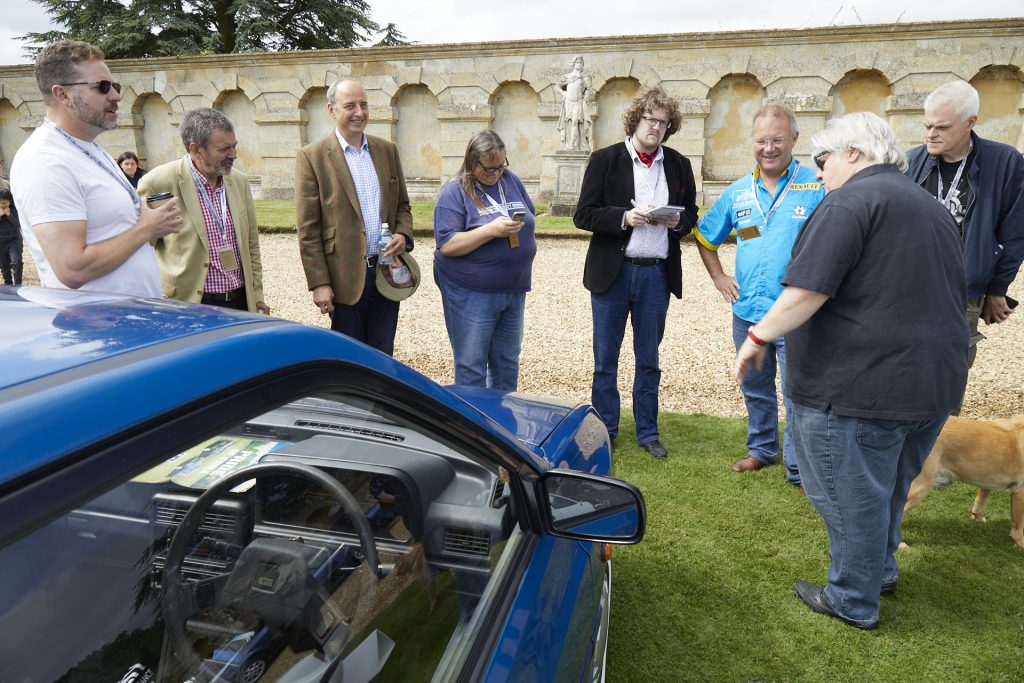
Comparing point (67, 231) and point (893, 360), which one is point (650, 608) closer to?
point (893, 360)

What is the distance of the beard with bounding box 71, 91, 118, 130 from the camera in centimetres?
279

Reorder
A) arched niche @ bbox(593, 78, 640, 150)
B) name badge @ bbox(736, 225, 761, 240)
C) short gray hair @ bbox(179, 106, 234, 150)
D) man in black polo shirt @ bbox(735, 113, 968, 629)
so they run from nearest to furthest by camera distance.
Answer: man in black polo shirt @ bbox(735, 113, 968, 629) → short gray hair @ bbox(179, 106, 234, 150) → name badge @ bbox(736, 225, 761, 240) → arched niche @ bbox(593, 78, 640, 150)

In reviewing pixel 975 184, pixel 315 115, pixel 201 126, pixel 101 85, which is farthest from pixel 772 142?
pixel 315 115

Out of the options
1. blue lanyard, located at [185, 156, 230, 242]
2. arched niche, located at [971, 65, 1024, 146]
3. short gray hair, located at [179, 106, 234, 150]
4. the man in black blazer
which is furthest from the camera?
arched niche, located at [971, 65, 1024, 146]

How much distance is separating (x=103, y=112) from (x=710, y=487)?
3638 mm

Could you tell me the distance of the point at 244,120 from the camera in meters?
22.2

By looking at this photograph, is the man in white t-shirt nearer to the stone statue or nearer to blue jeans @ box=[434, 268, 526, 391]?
blue jeans @ box=[434, 268, 526, 391]

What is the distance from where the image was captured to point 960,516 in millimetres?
3682

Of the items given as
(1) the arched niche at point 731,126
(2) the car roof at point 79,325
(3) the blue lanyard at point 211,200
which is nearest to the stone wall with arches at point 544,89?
(1) the arched niche at point 731,126

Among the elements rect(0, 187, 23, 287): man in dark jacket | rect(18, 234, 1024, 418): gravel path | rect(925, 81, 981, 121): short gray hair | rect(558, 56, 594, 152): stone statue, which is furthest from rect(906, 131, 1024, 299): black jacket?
rect(558, 56, 594, 152): stone statue

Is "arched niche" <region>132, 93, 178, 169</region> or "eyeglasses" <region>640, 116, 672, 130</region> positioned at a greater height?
"arched niche" <region>132, 93, 178, 169</region>

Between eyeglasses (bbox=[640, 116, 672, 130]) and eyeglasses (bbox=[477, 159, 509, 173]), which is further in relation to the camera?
eyeglasses (bbox=[640, 116, 672, 130])

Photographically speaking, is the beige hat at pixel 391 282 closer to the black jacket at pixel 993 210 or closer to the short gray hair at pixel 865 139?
the short gray hair at pixel 865 139

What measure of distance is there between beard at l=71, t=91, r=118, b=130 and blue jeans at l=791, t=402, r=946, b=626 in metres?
3.10
